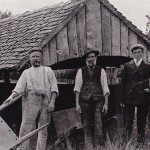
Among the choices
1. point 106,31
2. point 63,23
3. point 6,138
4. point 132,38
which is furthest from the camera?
point 132,38

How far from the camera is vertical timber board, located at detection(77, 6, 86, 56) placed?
9312mm

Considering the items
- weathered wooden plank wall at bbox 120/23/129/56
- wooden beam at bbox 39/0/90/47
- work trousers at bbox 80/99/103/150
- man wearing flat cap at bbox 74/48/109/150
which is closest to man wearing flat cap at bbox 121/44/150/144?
man wearing flat cap at bbox 74/48/109/150

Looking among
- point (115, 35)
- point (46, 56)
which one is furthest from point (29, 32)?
point (115, 35)

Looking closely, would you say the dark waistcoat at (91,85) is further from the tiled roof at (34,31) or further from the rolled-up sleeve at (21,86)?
the tiled roof at (34,31)

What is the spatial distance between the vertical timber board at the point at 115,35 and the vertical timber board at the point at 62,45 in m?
1.39

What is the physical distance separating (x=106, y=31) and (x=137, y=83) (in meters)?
2.30

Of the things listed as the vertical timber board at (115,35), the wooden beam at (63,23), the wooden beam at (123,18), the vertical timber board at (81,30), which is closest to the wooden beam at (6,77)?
→ the wooden beam at (63,23)

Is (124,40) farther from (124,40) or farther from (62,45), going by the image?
(62,45)

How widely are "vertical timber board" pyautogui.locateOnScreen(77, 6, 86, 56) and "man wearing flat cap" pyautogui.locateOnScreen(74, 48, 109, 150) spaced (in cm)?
166

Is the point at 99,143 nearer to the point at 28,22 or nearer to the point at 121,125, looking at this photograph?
the point at 121,125

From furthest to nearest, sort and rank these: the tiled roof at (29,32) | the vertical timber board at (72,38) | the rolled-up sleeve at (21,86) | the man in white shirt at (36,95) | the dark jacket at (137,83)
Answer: the vertical timber board at (72,38)
the tiled roof at (29,32)
the dark jacket at (137,83)
the man in white shirt at (36,95)
the rolled-up sleeve at (21,86)

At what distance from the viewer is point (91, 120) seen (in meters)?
7.70

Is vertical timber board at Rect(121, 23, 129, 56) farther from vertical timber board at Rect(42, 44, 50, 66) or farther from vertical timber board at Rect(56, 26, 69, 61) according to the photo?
vertical timber board at Rect(42, 44, 50, 66)

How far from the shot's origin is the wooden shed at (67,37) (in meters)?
8.60
